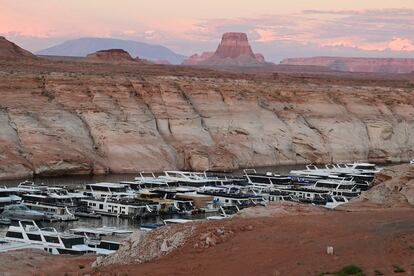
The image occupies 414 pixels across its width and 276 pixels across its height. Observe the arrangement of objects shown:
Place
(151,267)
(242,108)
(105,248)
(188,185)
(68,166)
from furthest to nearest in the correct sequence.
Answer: (242,108), (68,166), (188,185), (105,248), (151,267)

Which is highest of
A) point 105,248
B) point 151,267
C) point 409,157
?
point 151,267

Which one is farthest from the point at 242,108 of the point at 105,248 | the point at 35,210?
the point at 105,248

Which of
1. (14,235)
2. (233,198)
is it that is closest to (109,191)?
(233,198)

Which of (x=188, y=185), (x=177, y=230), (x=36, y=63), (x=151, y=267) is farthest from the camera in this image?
(x=36, y=63)

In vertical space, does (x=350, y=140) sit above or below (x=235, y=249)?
below

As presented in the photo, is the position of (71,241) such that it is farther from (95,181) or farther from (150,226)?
(95,181)

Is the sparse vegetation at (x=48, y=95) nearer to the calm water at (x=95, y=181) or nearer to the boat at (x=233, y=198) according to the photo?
the calm water at (x=95, y=181)

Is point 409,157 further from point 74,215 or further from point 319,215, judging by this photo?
point 319,215
